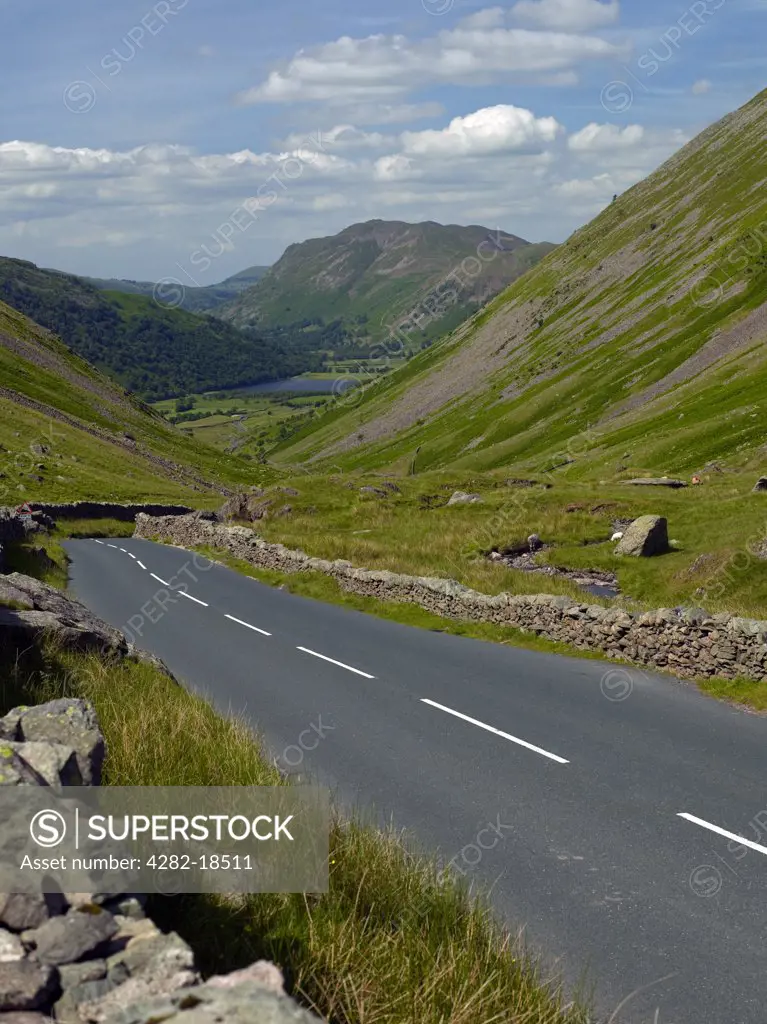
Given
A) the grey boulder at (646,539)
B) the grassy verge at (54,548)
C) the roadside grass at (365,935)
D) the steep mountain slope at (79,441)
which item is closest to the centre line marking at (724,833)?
the roadside grass at (365,935)

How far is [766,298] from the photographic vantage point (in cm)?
13162

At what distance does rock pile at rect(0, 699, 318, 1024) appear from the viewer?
3951 millimetres

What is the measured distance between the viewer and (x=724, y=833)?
33.7 ft

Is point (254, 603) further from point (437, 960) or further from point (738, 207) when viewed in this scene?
Result: point (738, 207)

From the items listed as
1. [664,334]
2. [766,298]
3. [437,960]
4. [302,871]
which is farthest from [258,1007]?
Answer: [664,334]

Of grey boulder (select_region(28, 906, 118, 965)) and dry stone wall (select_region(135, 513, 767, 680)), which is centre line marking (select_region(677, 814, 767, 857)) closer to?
dry stone wall (select_region(135, 513, 767, 680))

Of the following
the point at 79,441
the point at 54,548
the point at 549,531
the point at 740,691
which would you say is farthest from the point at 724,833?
the point at 79,441

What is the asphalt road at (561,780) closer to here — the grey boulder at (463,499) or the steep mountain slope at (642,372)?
the grey boulder at (463,499)

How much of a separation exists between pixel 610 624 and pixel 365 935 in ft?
51.2

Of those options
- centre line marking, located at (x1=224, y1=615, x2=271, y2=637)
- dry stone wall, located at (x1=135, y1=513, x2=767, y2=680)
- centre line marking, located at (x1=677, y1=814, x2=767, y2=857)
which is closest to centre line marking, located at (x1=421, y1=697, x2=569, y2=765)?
centre line marking, located at (x1=677, y1=814, x2=767, y2=857)

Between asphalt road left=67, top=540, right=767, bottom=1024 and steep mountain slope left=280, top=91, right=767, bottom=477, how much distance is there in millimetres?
65477

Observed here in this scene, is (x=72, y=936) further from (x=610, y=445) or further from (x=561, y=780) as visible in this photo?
(x=610, y=445)

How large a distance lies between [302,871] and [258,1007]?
281cm

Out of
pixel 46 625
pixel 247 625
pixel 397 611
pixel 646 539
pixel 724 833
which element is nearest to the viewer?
pixel 724 833
